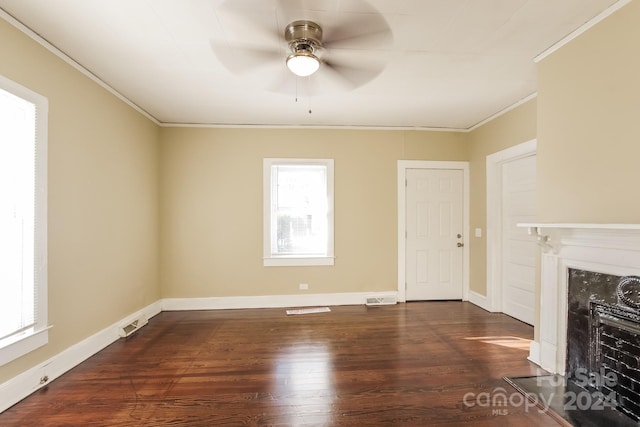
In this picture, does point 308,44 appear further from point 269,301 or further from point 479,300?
point 479,300

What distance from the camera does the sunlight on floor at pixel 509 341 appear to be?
2.79 m

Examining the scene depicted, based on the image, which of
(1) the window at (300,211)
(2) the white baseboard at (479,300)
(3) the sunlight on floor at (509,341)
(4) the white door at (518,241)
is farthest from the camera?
(1) the window at (300,211)

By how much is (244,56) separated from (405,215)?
9.99 feet

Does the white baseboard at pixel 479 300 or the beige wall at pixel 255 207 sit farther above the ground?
the beige wall at pixel 255 207

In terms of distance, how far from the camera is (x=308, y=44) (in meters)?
2.00

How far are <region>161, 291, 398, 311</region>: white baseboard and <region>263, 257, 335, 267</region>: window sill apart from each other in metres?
0.46

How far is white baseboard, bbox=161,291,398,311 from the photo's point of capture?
4.00 metres

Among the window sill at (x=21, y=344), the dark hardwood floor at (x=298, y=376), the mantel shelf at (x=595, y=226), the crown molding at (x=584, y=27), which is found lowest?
the dark hardwood floor at (x=298, y=376)

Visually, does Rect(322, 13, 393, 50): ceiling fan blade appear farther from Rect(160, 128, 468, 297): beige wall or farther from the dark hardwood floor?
the dark hardwood floor

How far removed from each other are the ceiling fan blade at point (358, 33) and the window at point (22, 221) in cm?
227

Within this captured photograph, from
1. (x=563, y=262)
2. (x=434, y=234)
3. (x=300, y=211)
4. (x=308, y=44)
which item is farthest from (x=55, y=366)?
(x=434, y=234)

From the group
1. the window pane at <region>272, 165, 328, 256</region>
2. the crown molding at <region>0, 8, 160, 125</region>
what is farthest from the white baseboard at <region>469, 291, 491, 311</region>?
the crown molding at <region>0, 8, 160, 125</region>

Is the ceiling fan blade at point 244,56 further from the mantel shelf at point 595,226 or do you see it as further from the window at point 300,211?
the mantel shelf at point 595,226

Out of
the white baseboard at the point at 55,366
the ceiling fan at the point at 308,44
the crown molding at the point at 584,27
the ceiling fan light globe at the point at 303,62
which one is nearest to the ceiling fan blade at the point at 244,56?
the ceiling fan at the point at 308,44
